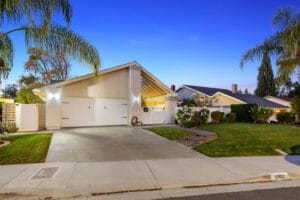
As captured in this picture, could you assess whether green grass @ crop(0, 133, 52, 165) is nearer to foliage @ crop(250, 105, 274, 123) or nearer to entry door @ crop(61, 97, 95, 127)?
entry door @ crop(61, 97, 95, 127)

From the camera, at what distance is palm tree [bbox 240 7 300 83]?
9.54 m

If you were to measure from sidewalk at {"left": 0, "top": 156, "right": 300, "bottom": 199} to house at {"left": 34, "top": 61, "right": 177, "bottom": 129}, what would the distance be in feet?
30.0

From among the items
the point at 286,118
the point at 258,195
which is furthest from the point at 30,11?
the point at 286,118

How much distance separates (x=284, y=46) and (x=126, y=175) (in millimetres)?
9331

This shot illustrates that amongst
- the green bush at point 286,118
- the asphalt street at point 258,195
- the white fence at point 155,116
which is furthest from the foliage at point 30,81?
the asphalt street at point 258,195

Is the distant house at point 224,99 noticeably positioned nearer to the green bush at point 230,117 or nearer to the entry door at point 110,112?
the green bush at point 230,117

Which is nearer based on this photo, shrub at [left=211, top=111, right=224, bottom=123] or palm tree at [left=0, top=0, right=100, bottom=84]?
palm tree at [left=0, top=0, right=100, bottom=84]

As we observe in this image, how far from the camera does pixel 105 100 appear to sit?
17.0m

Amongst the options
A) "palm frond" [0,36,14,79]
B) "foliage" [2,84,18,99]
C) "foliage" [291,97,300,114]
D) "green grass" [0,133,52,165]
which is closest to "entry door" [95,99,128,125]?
"green grass" [0,133,52,165]

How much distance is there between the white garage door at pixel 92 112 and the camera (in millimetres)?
15656

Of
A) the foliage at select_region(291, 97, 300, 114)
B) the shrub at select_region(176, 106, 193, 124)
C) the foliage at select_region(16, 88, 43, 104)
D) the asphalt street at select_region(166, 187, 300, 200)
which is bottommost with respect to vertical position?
the asphalt street at select_region(166, 187, 300, 200)

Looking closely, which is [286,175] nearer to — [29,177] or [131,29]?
[29,177]

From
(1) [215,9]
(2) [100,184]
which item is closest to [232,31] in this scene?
(1) [215,9]

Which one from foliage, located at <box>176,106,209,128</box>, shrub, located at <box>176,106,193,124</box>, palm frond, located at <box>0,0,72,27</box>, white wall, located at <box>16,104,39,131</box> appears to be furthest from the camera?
shrub, located at <box>176,106,193,124</box>
